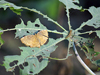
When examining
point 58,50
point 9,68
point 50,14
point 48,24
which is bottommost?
point 58,50

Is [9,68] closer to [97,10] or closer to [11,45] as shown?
[97,10]

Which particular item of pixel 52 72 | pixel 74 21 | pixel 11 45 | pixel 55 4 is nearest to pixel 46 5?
pixel 55 4

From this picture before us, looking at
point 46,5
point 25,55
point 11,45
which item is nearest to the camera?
point 25,55

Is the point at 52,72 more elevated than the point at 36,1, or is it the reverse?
the point at 36,1

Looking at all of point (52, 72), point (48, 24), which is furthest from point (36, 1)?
point (52, 72)

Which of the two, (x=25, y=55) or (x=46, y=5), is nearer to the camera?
(x=25, y=55)

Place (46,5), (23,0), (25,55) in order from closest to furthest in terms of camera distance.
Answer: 1. (25,55)
2. (46,5)
3. (23,0)
